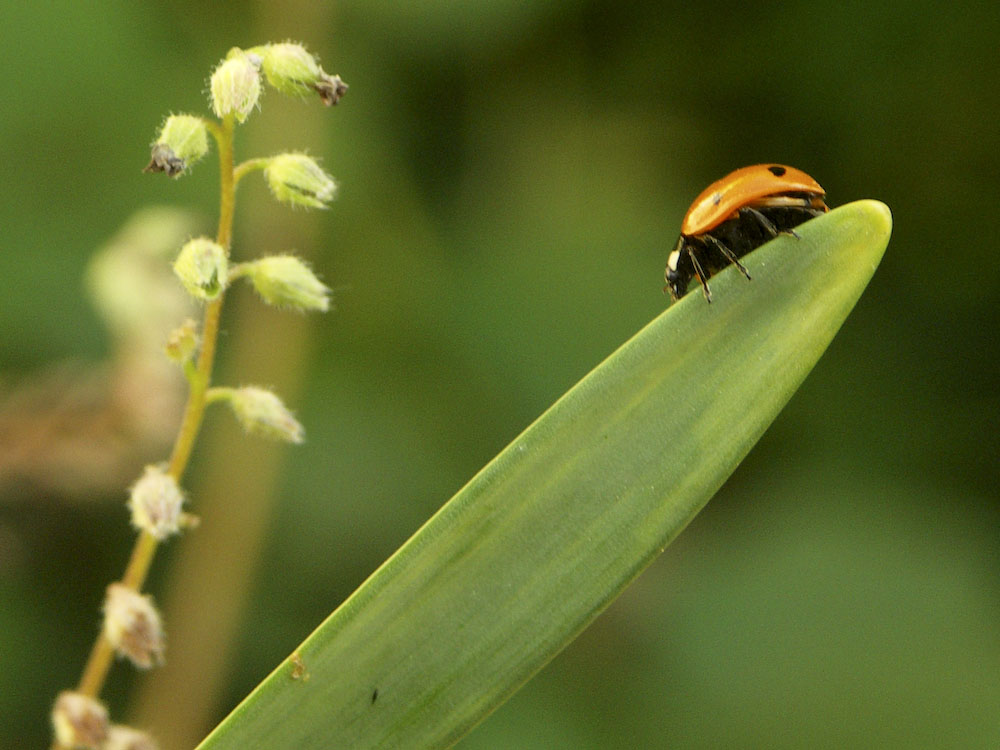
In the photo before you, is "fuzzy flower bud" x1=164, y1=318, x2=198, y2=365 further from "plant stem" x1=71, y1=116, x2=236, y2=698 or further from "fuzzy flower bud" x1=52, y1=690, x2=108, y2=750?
"fuzzy flower bud" x1=52, y1=690, x2=108, y2=750

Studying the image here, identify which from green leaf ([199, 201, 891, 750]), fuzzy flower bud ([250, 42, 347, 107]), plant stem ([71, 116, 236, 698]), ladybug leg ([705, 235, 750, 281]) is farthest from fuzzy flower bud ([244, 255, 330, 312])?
ladybug leg ([705, 235, 750, 281])

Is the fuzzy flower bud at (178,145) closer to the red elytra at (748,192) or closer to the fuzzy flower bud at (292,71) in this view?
the fuzzy flower bud at (292,71)

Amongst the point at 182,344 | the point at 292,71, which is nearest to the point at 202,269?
the point at 182,344

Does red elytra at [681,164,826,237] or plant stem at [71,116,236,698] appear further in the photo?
red elytra at [681,164,826,237]

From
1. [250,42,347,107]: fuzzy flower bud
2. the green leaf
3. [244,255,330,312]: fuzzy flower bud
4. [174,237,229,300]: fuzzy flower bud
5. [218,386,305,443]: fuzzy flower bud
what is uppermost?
[250,42,347,107]: fuzzy flower bud

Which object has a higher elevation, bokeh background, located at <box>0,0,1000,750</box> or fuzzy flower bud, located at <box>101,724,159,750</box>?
bokeh background, located at <box>0,0,1000,750</box>

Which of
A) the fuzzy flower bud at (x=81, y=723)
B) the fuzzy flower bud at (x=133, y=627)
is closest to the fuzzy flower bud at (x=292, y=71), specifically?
the fuzzy flower bud at (x=133, y=627)
